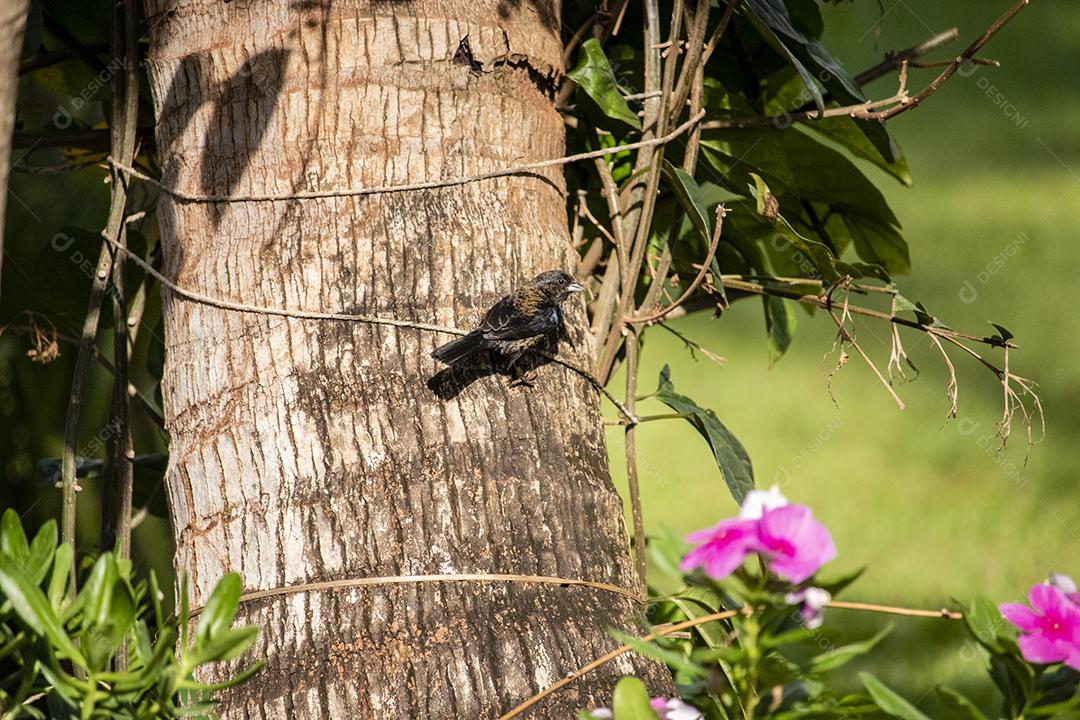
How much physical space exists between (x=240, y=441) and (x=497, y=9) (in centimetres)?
59

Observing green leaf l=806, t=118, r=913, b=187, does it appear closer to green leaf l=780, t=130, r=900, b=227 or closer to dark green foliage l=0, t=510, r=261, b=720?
green leaf l=780, t=130, r=900, b=227

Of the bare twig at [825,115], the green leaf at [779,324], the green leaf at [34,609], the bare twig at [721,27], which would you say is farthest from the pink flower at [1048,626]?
the green leaf at [779,324]

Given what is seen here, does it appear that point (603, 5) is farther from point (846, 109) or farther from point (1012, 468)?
point (1012, 468)

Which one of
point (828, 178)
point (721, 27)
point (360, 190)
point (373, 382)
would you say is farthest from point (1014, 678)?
point (828, 178)

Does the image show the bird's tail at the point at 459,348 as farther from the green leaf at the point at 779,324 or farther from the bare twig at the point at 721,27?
the green leaf at the point at 779,324

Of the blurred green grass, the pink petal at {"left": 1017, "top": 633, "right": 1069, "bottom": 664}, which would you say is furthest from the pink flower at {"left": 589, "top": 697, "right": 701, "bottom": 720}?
the blurred green grass

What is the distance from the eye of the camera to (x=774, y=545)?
69 cm

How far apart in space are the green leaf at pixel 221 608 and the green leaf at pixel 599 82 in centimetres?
83

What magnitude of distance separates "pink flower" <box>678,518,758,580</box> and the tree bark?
0.34 m

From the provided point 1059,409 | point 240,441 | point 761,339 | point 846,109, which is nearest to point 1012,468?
point 1059,409

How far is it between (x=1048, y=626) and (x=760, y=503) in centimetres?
21

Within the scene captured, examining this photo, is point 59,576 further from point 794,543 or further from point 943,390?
point 943,390

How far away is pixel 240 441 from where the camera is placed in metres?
1.11

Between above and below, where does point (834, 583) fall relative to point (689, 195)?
below
